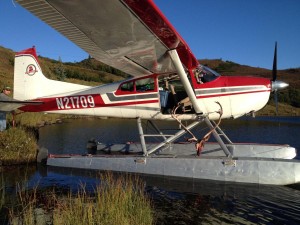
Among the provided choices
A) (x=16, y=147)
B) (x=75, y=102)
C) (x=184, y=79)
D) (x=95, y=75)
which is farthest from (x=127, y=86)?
(x=95, y=75)

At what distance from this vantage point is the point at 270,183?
6.79m

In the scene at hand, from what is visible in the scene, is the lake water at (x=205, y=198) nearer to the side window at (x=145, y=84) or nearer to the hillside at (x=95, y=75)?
the side window at (x=145, y=84)

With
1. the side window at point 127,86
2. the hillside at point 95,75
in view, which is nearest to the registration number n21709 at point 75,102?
the side window at point 127,86

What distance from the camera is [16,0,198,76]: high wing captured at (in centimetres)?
439

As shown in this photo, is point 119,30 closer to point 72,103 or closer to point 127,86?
point 127,86

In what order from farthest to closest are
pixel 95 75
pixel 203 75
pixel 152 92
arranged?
1. pixel 95 75
2. pixel 152 92
3. pixel 203 75

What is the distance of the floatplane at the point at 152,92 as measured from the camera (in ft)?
16.7

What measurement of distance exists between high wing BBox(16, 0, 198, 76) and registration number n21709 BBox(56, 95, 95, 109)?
1.62 m

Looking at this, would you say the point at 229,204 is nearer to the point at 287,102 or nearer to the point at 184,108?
the point at 184,108

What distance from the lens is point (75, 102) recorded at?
915 centimetres

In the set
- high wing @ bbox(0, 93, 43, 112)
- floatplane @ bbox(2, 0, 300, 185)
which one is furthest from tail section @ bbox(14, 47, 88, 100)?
high wing @ bbox(0, 93, 43, 112)

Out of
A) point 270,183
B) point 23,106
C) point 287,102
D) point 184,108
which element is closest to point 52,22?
point 184,108

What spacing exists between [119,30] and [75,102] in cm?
423

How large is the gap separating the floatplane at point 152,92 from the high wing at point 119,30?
2 cm
